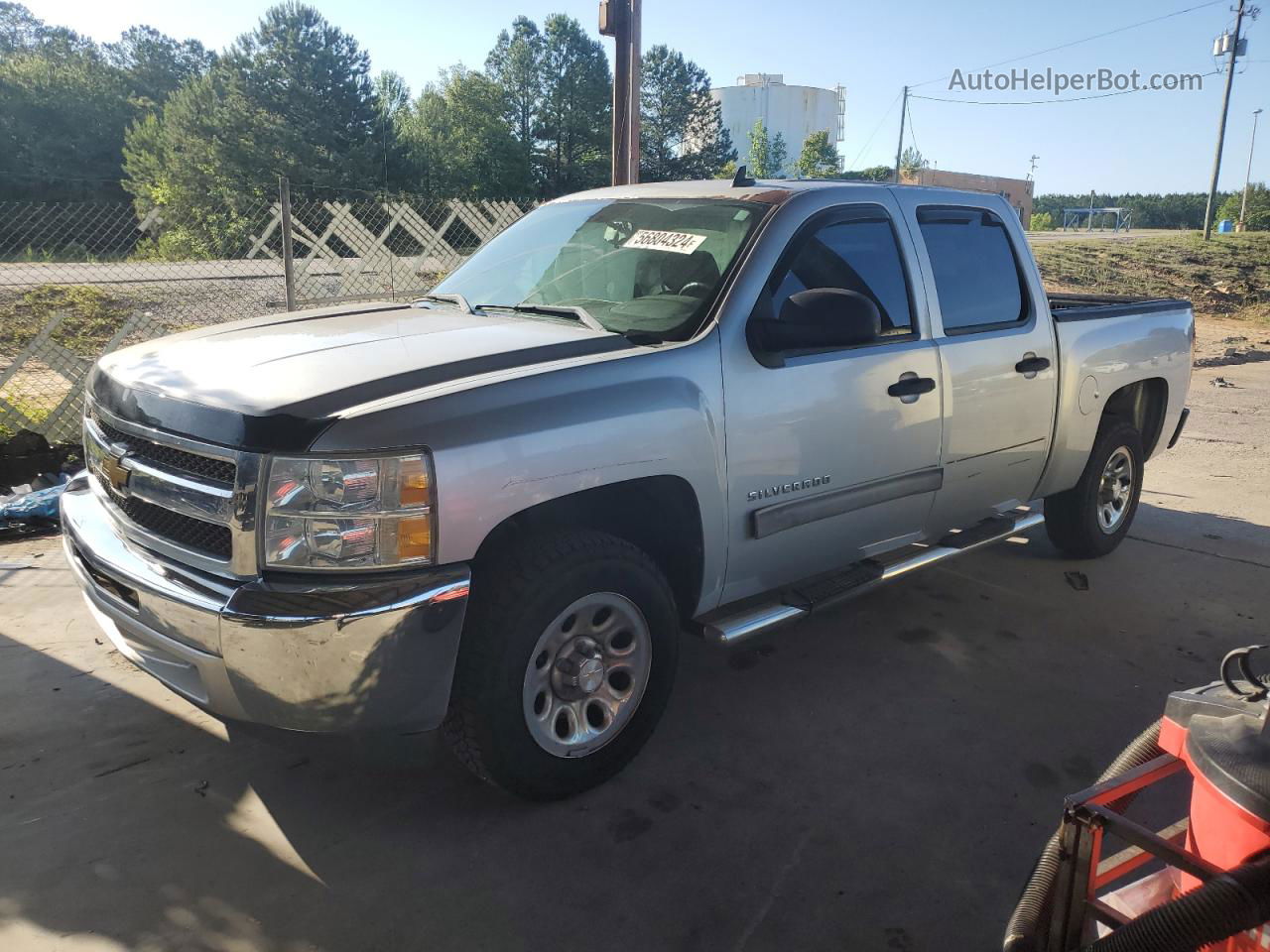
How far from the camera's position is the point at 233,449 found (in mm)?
2430

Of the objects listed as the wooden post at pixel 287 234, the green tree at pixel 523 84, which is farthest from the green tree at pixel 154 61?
the wooden post at pixel 287 234

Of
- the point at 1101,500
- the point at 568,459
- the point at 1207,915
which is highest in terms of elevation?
the point at 568,459

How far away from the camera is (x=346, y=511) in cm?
239

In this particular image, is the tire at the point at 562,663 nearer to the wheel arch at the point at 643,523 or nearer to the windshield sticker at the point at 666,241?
the wheel arch at the point at 643,523

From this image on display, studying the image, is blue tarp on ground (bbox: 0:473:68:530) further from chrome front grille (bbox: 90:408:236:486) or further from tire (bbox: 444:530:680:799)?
tire (bbox: 444:530:680:799)

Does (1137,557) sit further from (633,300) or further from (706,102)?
(706,102)

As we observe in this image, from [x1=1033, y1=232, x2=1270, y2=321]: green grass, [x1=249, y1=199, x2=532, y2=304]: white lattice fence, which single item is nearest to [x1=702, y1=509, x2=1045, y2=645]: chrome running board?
[x1=249, y1=199, x2=532, y2=304]: white lattice fence

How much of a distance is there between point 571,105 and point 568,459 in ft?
214

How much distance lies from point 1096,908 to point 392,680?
1.68 m

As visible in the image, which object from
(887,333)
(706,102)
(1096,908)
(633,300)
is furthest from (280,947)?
(706,102)

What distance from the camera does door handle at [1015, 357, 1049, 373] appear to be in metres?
4.24

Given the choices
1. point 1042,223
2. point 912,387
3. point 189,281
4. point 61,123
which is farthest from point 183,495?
point 1042,223

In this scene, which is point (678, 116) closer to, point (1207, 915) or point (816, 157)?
point (816, 157)

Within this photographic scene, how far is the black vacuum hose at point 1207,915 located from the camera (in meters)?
1.46
